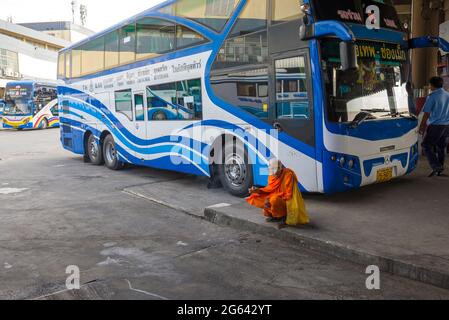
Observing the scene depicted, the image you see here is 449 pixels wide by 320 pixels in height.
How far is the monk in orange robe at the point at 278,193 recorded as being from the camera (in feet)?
18.2

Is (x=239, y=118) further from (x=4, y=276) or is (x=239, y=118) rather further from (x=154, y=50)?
(x=4, y=276)

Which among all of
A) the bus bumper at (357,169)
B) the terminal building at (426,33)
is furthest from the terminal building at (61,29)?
the bus bumper at (357,169)

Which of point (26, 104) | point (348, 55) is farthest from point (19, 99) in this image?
point (348, 55)

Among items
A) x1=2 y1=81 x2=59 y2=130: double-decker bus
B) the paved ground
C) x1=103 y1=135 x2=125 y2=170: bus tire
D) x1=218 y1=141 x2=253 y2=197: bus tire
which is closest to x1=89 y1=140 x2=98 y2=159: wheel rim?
x1=103 y1=135 x2=125 y2=170: bus tire

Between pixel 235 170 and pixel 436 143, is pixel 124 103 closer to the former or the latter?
pixel 235 170

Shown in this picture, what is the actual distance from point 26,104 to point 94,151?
19.1 meters

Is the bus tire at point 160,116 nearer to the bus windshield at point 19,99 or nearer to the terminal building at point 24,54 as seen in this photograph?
the bus windshield at point 19,99

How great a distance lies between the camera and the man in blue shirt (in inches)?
314

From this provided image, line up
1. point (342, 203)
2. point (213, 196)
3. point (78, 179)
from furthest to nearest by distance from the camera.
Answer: point (78, 179)
point (213, 196)
point (342, 203)

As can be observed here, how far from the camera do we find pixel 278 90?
6766 millimetres

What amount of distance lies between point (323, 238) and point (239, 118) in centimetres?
299
